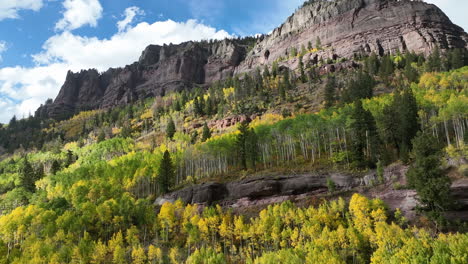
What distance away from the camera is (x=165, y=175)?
84.8 meters

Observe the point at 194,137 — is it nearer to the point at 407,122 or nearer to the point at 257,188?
the point at 257,188

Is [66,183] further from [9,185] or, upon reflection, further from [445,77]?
[445,77]

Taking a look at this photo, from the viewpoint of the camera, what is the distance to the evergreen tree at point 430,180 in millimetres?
45750

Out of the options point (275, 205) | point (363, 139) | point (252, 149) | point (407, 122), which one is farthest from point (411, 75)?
point (275, 205)

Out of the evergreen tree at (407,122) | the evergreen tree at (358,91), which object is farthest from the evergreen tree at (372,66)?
the evergreen tree at (407,122)

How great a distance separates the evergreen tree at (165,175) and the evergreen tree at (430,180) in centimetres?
5725

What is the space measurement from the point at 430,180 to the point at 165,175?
200ft

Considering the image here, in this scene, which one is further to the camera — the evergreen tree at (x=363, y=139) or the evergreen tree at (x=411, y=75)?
the evergreen tree at (x=411, y=75)

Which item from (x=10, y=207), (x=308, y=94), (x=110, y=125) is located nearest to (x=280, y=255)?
(x=10, y=207)

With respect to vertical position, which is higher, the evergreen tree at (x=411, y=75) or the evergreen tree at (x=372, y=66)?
the evergreen tree at (x=372, y=66)

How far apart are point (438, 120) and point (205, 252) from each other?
58414mm

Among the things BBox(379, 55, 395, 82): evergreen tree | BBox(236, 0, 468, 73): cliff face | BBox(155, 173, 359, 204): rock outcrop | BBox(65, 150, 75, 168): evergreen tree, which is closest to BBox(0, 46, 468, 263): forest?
BBox(65, 150, 75, 168): evergreen tree

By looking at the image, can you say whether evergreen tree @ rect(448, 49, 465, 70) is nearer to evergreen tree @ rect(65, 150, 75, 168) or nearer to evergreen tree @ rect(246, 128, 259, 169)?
evergreen tree @ rect(246, 128, 259, 169)

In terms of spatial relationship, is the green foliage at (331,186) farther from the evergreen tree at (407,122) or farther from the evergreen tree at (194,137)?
the evergreen tree at (194,137)
